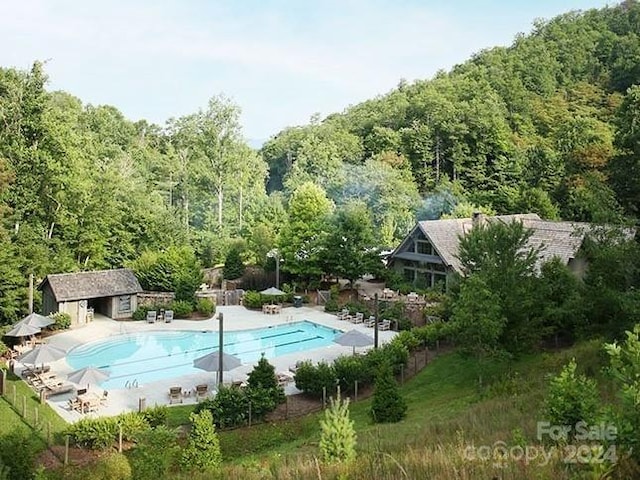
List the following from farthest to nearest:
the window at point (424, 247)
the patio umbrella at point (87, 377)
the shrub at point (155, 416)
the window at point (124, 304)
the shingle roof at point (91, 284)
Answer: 1. the window at point (424, 247)
2. the window at point (124, 304)
3. the shingle roof at point (91, 284)
4. the patio umbrella at point (87, 377)
5. the shrub at point (155, 416)

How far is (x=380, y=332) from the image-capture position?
24094 mm

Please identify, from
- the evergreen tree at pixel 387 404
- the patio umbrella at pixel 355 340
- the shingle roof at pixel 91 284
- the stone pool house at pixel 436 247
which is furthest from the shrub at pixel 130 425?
the stone pool house at pixel 436 247

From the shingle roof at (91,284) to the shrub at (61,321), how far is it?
66cm

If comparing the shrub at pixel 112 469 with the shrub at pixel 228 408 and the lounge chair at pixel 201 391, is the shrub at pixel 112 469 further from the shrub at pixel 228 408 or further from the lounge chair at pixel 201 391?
the lounge chair at pixel 201 391

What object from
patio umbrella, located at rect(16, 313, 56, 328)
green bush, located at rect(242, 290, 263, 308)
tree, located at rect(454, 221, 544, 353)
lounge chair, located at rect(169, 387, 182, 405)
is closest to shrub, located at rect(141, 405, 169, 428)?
lounge chair, located at rect(169, 387, 182, 405)

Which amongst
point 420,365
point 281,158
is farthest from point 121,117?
point 420,365

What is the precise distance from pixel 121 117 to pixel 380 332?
4774 cm

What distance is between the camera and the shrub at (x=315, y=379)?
1648 cm

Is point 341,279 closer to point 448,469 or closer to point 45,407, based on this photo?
point 45,407

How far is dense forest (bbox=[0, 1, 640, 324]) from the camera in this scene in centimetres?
2606

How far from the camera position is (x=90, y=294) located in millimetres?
25422

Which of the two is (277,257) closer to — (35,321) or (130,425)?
(35,321)

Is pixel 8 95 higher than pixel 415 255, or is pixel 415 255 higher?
pixel 8 95

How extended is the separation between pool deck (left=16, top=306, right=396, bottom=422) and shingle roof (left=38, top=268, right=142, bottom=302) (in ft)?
4.53
